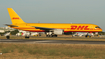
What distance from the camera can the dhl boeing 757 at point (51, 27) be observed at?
2350 inches

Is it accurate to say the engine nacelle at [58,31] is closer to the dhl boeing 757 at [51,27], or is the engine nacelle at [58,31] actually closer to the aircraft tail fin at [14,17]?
the dhl boeing 757 at [51,27]

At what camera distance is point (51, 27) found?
62.4 meters

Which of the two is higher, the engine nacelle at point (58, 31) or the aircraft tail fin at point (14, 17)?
the aircraft tail fin at point (14, 17)

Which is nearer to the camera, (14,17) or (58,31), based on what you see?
(58,31)

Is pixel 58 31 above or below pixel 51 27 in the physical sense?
below

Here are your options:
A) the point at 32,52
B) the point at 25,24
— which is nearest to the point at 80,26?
the point at 25,24

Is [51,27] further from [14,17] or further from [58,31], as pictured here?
[14,17]

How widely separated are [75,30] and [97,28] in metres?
7.05

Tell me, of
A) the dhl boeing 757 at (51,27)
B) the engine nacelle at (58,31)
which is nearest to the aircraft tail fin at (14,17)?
the dhl boeing 757 at (51,27)

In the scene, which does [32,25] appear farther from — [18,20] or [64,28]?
[64,28]

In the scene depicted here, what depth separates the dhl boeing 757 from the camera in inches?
2350

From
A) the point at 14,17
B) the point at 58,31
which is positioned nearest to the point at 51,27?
the point at 58,31

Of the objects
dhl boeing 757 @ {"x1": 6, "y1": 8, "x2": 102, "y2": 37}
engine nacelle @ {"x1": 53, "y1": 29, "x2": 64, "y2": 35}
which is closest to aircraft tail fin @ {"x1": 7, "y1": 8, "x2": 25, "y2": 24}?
dhl boeing 757 @ {"x1": 6, "y1": 8, "x2": 102, "y2": 37}

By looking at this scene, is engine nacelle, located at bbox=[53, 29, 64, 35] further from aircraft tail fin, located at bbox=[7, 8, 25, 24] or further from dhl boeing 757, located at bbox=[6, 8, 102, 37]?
aircraft tail fin, located at bbox=[7, 8, 25, 24]
